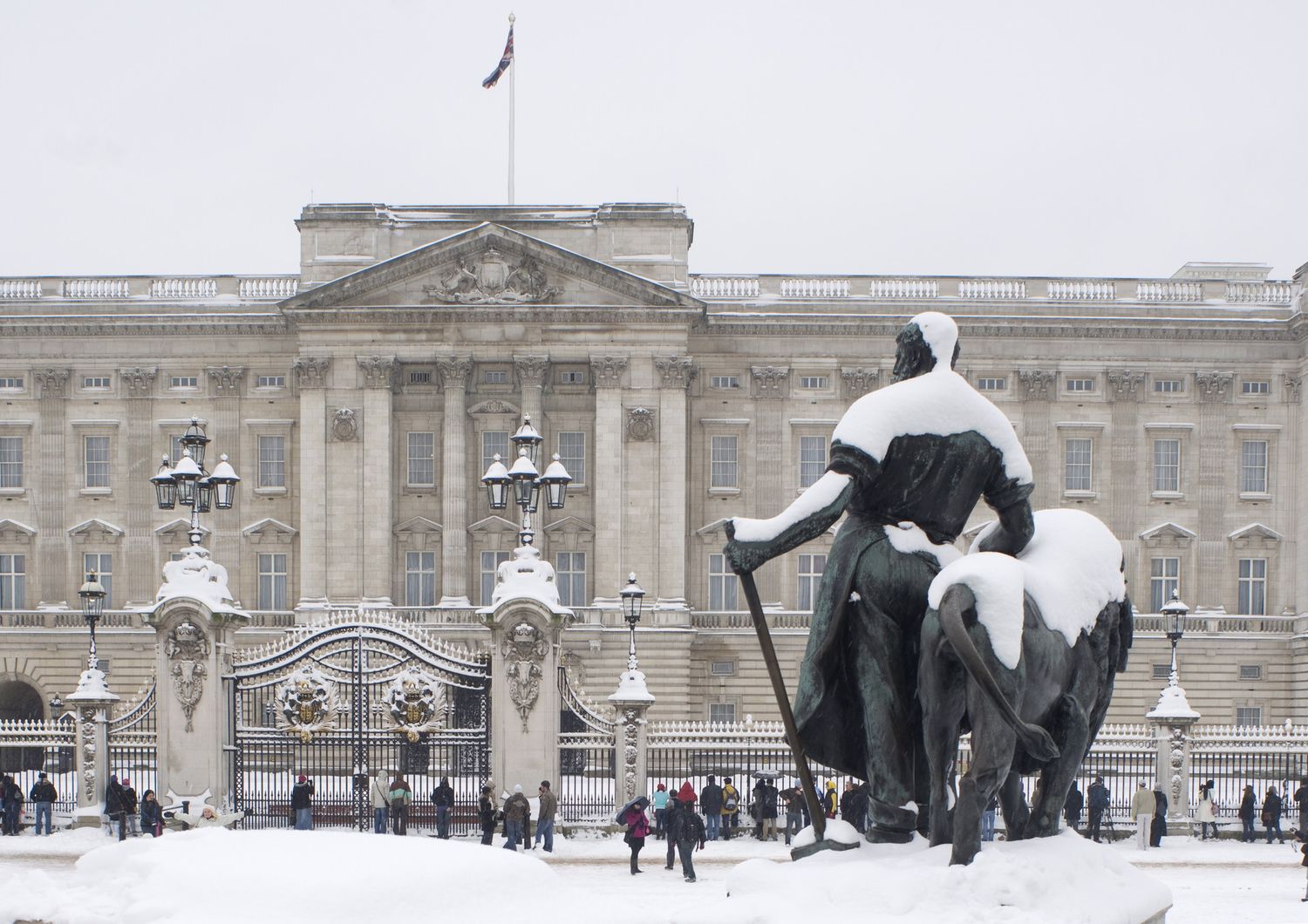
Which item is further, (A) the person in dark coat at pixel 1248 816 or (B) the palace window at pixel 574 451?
(B) the palace window at pixel 574 451

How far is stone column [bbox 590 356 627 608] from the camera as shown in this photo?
4894cm

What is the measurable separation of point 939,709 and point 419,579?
142 feet

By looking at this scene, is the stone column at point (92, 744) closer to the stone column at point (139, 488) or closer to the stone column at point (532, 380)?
the stone column at point (532, 380)

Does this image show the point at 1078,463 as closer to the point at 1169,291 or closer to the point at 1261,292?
the point at 1169,291

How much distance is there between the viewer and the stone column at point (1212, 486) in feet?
168

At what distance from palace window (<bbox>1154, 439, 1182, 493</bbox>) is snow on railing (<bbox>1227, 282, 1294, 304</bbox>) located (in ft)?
16.3

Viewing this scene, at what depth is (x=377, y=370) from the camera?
A: 49531 millimetres

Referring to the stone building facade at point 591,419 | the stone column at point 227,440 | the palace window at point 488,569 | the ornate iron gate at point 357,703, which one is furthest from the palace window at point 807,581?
the ornate iron gate at point 357,703

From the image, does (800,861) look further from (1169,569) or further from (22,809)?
(1169,569)

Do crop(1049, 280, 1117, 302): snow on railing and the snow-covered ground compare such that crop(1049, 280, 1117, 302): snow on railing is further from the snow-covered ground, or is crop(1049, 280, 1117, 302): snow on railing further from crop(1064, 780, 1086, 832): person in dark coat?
the snow-covered ground

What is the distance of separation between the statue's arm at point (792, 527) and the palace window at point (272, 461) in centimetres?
4504

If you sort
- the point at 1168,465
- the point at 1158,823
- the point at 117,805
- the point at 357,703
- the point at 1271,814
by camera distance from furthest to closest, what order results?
the point at 1168,465, the point at 1271,814, the point at 1158,823, the point at 117,805, the point at 357,703

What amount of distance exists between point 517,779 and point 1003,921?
19245 mm

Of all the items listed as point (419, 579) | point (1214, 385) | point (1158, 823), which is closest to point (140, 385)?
point (419, 579)
